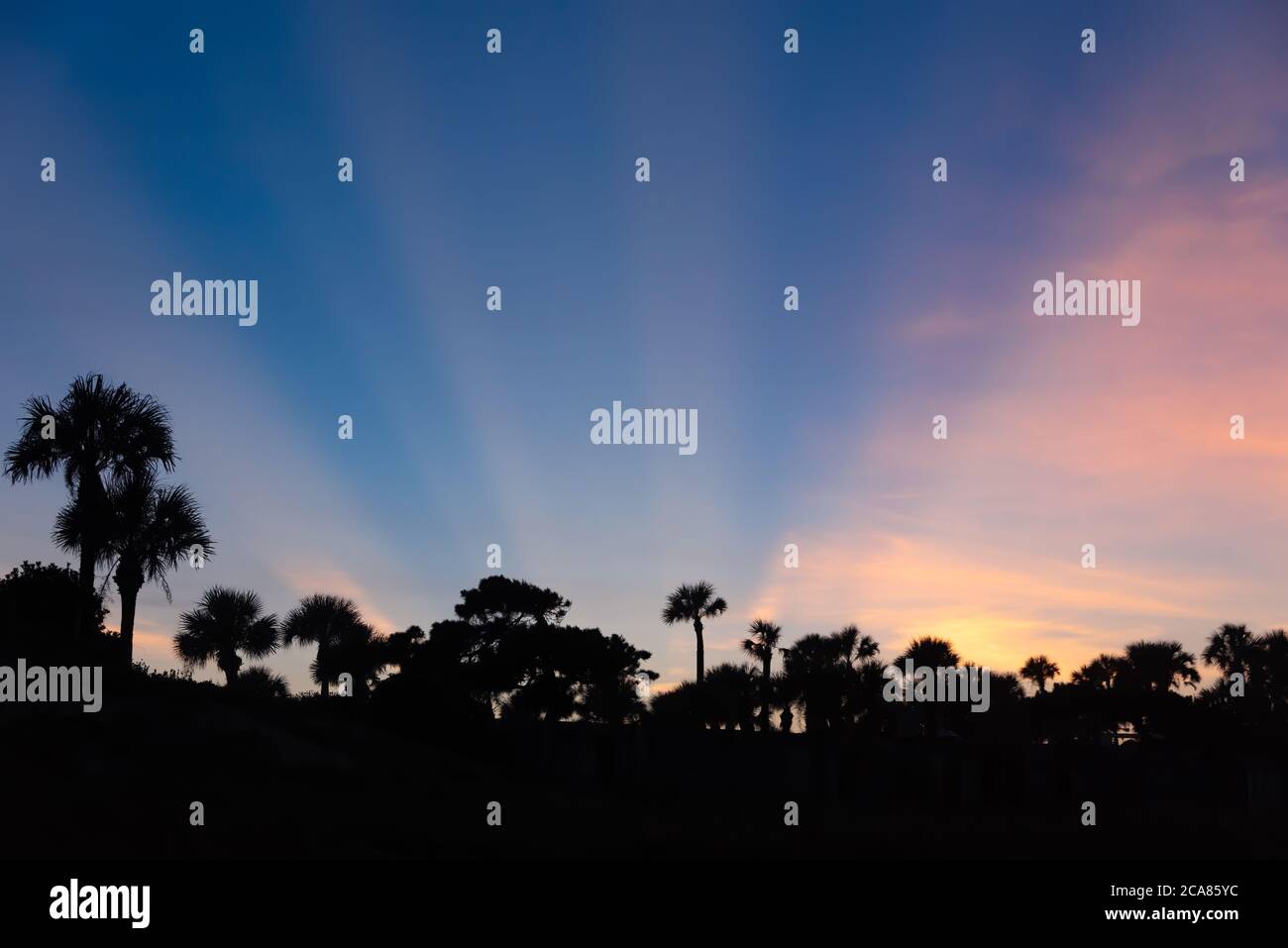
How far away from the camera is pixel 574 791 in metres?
40.3

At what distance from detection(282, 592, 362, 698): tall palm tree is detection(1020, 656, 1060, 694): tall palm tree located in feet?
179

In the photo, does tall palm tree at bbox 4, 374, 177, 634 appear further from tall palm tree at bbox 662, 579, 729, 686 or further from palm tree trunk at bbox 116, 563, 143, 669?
tall palm tree at bbox 662, 579, 729, 686

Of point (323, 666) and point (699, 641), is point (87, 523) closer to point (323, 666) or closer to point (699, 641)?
point (323, 666)

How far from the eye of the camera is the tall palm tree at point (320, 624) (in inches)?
2566

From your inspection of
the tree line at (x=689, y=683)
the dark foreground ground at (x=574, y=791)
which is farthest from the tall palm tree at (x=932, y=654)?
the dark foreground ground at (x=574, y=791)

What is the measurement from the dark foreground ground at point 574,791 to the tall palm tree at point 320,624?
18645mm

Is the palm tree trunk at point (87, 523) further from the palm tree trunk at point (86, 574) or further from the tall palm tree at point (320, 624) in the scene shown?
the tall palm tree at point (320, 624)

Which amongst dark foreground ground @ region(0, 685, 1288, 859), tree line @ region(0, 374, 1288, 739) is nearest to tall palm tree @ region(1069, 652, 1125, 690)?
tree line @ region(0, 374, 1288, 739)

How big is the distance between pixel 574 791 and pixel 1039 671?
192 feet

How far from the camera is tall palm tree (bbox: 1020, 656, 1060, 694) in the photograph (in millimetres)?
86938

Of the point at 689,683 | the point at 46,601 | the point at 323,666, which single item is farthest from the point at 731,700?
the point at 46,601
